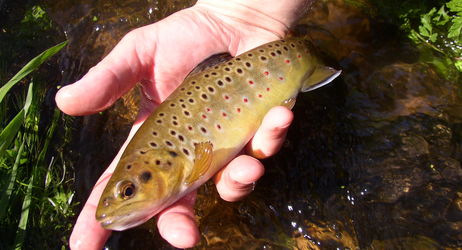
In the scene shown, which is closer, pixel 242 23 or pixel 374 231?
pixel 374 231

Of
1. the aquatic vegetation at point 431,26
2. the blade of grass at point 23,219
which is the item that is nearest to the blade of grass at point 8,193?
the blade of grass at point 23,219

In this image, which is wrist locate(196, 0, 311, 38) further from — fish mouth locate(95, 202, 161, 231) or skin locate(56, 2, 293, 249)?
fish mouth locate(95, 202, 161, 231)

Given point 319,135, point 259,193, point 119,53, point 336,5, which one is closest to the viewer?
point 119,53

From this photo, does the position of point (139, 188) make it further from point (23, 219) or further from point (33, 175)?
point (33, 175)

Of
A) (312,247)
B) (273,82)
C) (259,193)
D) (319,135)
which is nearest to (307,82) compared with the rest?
(273,82)

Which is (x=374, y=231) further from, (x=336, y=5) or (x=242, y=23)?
(x=336, y=5)
